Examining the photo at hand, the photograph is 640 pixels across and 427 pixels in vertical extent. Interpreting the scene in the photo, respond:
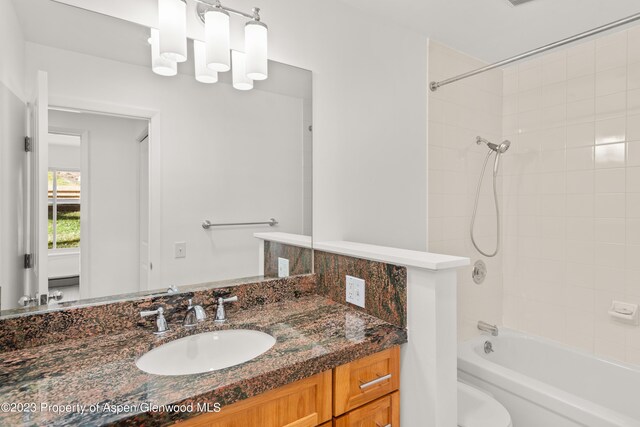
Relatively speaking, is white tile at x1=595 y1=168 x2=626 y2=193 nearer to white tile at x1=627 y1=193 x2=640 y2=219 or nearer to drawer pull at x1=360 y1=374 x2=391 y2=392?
white tile at x1=627 y1=193 x2=640 y2=219

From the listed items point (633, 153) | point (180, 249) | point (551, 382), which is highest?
point (633, 153)

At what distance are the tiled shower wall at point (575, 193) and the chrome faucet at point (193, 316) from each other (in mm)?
2266

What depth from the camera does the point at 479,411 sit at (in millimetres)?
1595

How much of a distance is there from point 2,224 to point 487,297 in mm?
2667

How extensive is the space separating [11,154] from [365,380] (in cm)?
130

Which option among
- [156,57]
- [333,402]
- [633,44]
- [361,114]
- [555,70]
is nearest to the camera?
[333,402]

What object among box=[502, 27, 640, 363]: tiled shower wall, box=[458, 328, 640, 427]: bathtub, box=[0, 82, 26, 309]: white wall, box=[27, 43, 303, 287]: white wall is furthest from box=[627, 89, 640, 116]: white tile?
box=[0, 82, 26, 309]: white wall

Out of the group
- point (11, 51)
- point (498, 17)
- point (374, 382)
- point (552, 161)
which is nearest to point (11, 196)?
point (11, 51)

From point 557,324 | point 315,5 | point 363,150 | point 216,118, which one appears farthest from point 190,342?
point 557,324

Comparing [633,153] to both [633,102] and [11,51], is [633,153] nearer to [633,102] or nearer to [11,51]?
[633,102]

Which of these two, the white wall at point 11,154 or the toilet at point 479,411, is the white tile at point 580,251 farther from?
the white wall at point 11,154

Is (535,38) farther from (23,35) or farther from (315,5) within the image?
(23,35)

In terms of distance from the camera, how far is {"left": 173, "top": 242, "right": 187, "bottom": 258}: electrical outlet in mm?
1395

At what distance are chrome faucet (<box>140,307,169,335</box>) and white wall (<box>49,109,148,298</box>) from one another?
4.3 inches
